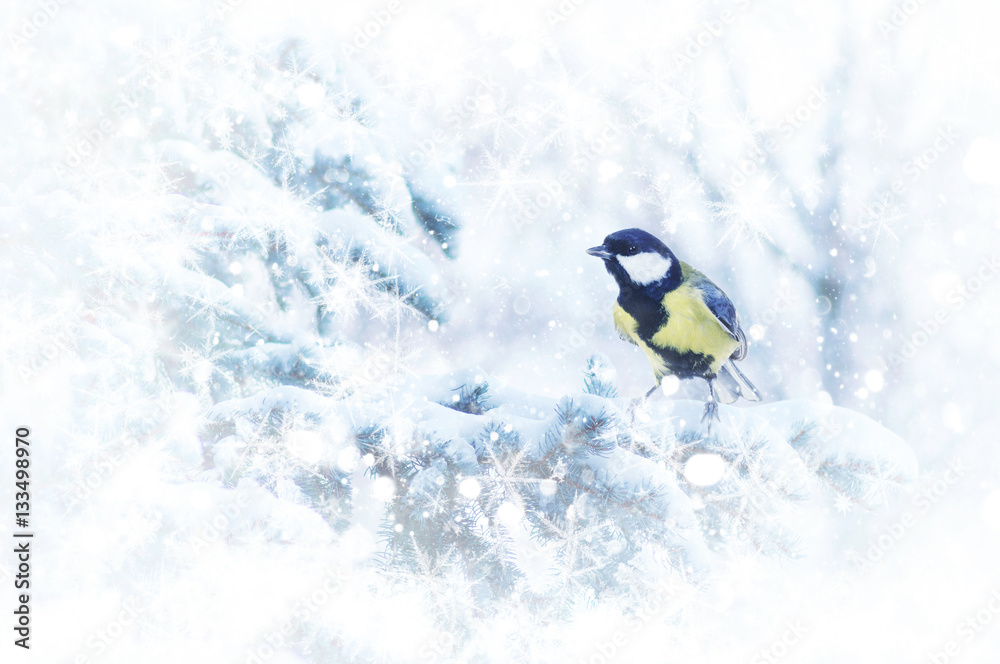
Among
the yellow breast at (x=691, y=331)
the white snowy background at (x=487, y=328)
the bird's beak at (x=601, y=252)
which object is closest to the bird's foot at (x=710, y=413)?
the white snowy background at (x=487, y=328)

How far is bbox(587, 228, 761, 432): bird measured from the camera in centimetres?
88

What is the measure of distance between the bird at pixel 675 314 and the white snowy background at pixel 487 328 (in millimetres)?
55

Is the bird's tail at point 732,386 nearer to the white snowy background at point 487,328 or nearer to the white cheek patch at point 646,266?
the white snowy background at point 487,328

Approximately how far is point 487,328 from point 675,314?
33 centimetres

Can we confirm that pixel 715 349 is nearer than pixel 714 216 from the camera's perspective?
Yes

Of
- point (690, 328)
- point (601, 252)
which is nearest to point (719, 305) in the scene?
point (690, 328)

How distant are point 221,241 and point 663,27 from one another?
2.79 ft

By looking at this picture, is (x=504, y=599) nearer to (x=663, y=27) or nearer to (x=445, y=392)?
(x=445, y=392)

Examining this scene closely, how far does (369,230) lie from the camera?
0.89 metres

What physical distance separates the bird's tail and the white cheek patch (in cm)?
19

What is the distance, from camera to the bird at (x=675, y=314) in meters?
0.88

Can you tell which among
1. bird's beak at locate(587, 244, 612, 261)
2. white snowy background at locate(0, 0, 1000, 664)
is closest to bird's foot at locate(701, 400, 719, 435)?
white snowy background at locate(0, 0, 1000, 664)

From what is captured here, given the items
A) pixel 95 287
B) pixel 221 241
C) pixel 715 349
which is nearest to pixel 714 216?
pixel 715 349

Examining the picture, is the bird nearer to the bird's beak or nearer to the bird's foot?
the bird's beak
